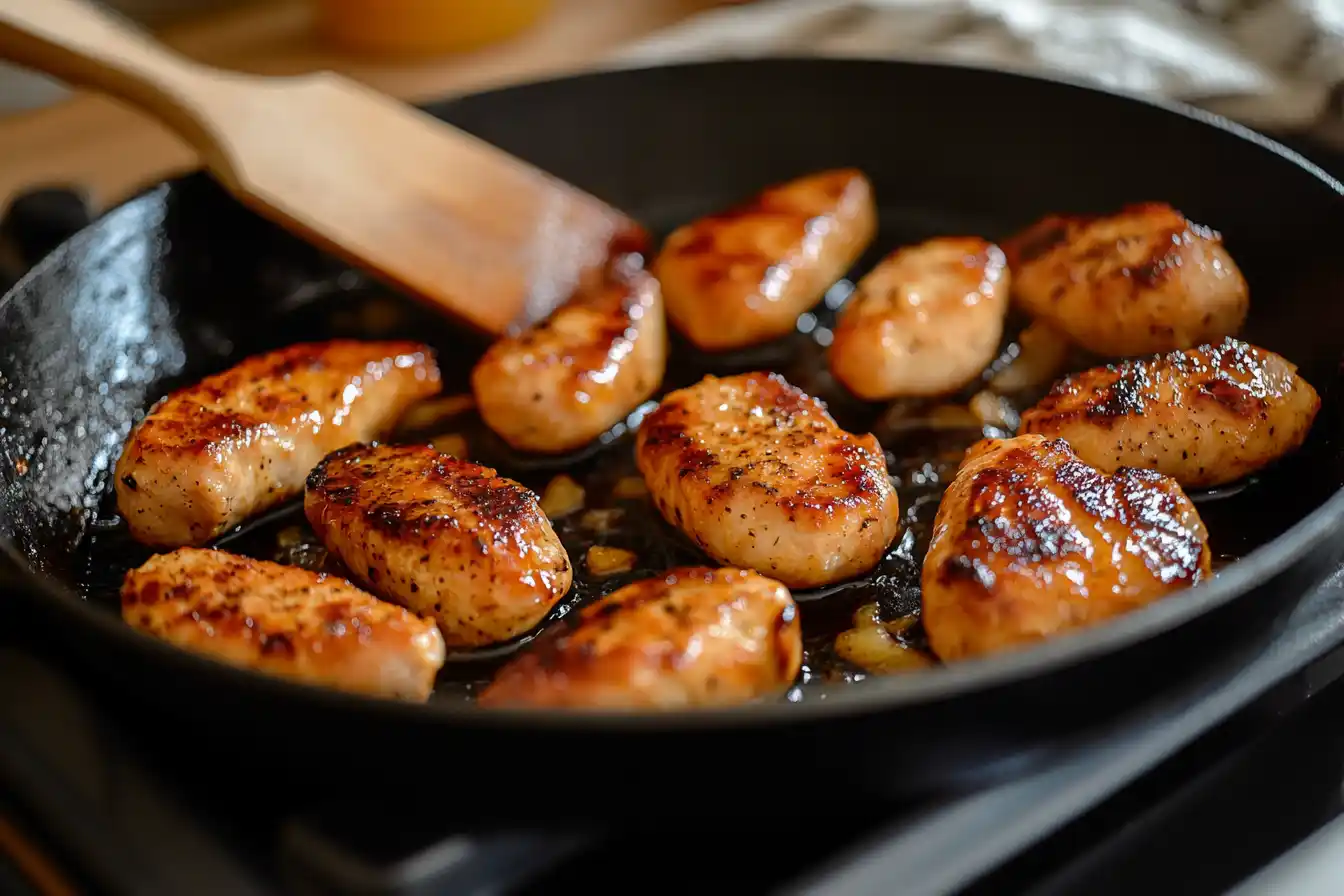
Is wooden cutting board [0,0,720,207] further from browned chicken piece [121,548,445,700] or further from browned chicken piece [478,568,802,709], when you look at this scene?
browned chicken piece [478,568,802,709]

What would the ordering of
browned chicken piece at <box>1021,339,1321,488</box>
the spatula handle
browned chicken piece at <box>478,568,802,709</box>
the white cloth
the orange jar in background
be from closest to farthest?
browned chicken piece at <box>478,568,802,709</box>, browned chicken piece at <box>1021,339,1321,488</box>, the spatula handle, the white cloth, the orange jar in background

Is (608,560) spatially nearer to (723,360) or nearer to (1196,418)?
(723,360)

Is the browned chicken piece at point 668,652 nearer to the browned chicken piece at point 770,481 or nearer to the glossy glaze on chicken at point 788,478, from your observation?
the glossy glaze on chicken at point 788,478

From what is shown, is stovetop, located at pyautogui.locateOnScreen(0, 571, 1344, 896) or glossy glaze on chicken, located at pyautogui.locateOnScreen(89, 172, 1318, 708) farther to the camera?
glossy glaze on chicken, located at pyautogui.locateOnScreen(89, 172, 1318, 708)

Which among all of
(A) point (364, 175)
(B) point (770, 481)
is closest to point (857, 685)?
(B) point (770, 481)

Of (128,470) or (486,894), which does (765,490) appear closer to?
(486,894)

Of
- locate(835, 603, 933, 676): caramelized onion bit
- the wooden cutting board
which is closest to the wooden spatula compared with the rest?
the wooden cutting board

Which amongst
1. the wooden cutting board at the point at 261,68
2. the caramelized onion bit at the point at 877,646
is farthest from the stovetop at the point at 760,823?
the wooden cutting board at the point at 261,68
